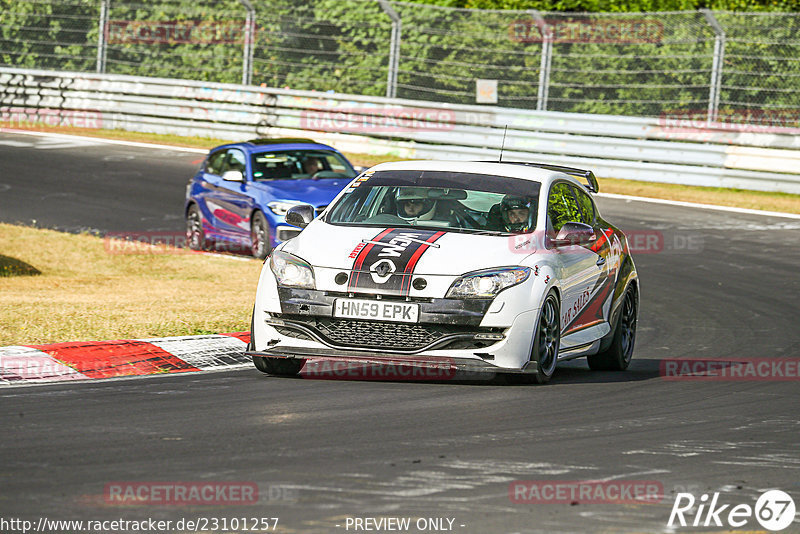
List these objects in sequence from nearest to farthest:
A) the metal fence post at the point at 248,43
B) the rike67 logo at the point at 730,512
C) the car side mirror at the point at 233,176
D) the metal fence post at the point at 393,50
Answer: the rike67 logo at the point at 730,512
the car side mirror at the point at 233,176
the metal fence post at the point at 393,50
the metal fence post at the point at 248,43

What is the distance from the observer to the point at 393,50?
27234mm

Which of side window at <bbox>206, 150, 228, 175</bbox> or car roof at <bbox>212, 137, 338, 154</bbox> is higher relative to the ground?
car roof at <bbox>212, 137, 338, 154</bbox>

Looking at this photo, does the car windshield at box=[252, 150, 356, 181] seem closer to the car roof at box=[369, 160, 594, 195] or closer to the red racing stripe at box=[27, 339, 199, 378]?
the car roof at box=[369, 160, 594, 195]

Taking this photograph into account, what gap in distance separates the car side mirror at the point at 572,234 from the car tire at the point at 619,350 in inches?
49.2

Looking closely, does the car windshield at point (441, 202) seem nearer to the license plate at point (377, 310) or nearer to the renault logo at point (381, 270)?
the renault logo at point (381, 270)

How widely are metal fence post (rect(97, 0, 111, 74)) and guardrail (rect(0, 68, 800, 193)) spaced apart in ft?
1.90

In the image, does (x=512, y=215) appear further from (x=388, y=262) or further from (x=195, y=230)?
(x=195, y=230)

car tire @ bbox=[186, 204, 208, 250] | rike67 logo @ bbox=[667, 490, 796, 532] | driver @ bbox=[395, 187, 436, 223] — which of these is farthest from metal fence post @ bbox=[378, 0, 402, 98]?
rike67 logo @ bbox=[667, 490, 796, 532]

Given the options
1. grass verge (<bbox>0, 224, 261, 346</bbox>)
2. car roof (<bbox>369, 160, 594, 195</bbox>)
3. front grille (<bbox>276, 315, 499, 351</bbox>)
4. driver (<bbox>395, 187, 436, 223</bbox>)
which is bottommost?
grass verge (<bbox>0, 224, 261, 346</bbox>)

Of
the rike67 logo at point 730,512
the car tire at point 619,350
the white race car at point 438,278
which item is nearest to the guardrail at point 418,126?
the car tire at point 619,350

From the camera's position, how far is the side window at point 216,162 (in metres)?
18.8

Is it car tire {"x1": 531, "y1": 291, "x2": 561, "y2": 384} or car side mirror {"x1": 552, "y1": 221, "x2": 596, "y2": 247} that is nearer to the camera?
car tire {"x1": 531, "y1": 291, "x2": 561, "y2": 384}

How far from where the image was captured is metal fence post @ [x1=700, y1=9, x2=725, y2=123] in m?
23.7

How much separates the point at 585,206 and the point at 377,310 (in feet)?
9.33
